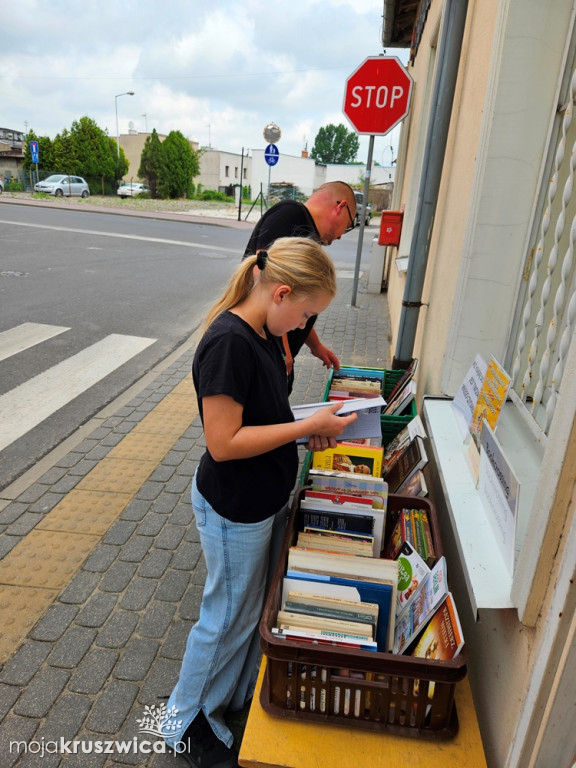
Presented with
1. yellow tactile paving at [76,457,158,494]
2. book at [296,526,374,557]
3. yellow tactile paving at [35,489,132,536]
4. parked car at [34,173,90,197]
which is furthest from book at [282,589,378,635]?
parked car at [34,173,90,197]

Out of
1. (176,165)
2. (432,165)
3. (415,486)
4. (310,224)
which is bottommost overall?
(415,486)

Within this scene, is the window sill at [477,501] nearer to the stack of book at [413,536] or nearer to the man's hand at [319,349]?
the stack of book at [413,536]

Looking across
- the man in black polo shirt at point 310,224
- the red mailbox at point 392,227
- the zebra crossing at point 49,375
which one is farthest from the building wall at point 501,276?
the red mailbox at point 392,227

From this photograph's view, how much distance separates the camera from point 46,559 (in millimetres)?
2996

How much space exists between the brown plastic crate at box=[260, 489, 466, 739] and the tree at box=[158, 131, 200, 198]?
46273mm

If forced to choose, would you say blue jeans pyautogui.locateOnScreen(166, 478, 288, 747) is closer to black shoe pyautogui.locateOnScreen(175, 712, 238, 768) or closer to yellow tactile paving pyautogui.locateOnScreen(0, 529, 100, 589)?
black shoe pyautogui.locateOnScreen(175, 712, 238, 768)

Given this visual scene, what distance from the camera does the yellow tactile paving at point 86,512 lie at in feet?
10.8

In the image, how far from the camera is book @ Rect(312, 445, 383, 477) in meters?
2.60

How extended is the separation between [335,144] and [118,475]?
9656 cm

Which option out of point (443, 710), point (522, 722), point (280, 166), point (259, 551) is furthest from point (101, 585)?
point (280, 166)

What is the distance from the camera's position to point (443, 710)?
1.49m

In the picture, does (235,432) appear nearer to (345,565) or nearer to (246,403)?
(246,403)

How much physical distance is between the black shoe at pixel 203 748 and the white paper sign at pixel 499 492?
4.07 ft

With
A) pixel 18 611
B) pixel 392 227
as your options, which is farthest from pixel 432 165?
pixel 392 227
